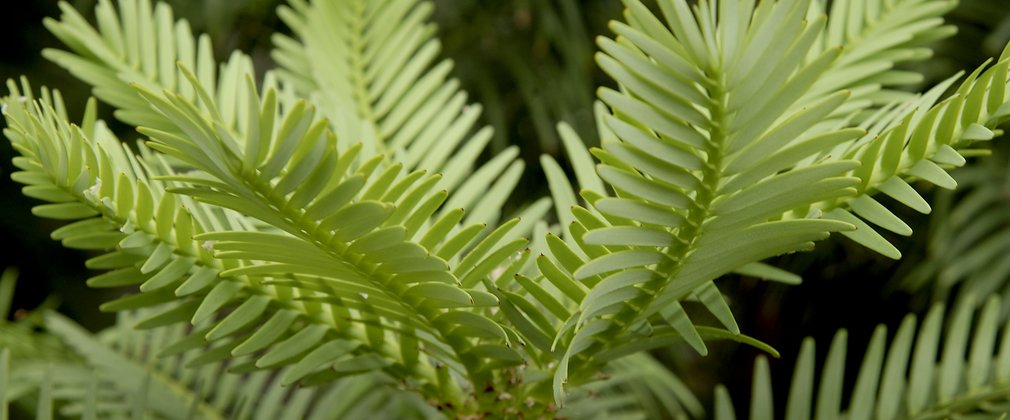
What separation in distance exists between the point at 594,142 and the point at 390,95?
0.34m

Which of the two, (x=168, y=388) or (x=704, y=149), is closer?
(x=704, y=149)

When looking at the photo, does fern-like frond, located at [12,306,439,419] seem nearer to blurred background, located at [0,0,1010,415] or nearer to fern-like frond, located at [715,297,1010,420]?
fern-like frond, located at [715,297,1010,420]

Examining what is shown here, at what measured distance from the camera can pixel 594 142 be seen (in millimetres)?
691

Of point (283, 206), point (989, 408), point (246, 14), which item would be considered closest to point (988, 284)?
point (989, 408)

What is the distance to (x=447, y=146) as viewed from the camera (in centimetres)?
32

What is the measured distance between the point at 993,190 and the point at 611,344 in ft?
1.32

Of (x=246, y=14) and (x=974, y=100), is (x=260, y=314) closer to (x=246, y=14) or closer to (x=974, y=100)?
(x=974, y=100)

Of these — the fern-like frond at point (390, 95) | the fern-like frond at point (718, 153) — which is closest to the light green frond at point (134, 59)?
the fern-like frond at point (390, 95)

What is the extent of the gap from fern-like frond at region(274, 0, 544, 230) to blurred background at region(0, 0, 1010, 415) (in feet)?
0.91

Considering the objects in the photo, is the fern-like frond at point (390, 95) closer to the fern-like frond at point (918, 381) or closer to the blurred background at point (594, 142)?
the fern-like frond at point (918, 381)

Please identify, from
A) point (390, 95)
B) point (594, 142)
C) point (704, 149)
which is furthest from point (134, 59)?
point (594, 142)

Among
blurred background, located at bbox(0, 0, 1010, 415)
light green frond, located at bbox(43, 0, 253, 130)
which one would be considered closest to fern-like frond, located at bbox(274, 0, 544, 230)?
light green frond, located at bbox(43, 0, 253, 130)

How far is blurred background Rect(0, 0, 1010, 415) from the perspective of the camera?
1.84 feet

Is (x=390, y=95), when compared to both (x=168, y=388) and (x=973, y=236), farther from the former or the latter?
(x=973, y=236)
